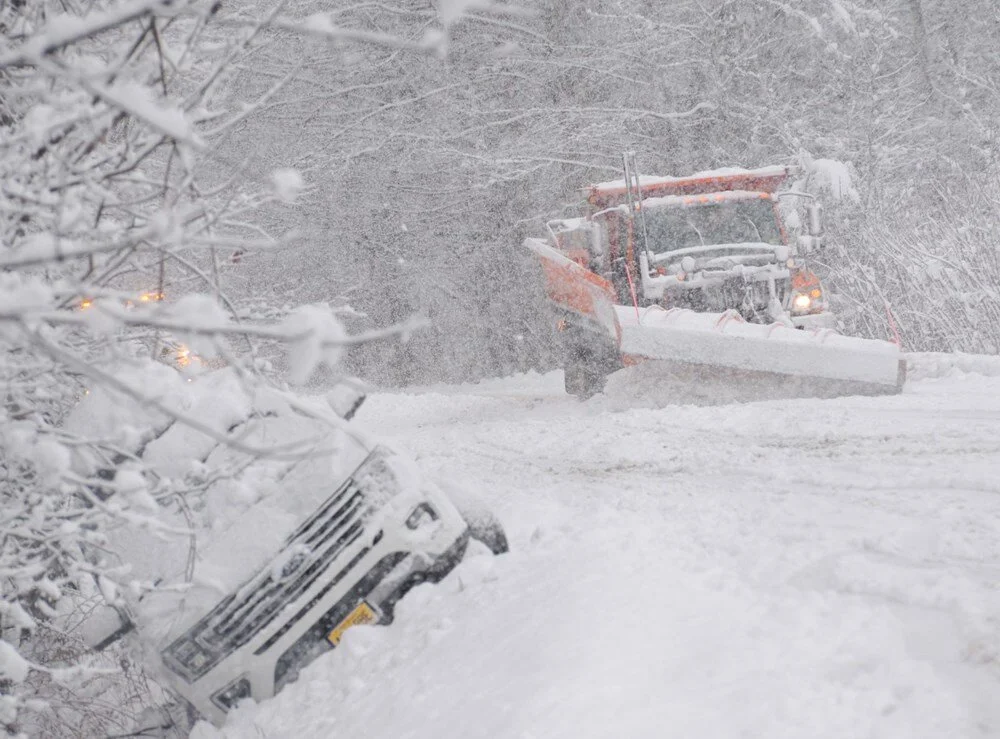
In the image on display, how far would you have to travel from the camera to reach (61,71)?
160 cm

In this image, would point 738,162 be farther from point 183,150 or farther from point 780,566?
point 183,150

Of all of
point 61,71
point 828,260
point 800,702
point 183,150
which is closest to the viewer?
point 61,71

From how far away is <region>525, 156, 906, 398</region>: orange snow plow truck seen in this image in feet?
29.7

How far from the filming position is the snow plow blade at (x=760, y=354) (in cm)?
880

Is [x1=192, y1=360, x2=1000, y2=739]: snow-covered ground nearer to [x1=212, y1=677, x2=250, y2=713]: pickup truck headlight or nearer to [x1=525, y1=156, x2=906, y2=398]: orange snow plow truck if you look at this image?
[x1=212, y1=677, x2=250, y2=713]: pickup truck headlight

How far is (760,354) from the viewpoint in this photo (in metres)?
9.12

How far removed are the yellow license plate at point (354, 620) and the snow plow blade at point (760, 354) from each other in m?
5.19

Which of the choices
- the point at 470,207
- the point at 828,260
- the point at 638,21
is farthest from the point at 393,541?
the point at 638,21

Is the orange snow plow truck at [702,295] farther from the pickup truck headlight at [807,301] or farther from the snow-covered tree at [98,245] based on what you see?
the snow-covered tree at [98,245]

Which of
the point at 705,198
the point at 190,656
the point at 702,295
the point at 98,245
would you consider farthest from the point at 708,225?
the point at 98,245

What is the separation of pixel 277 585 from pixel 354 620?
43 centimetres

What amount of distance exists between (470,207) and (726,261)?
906cm

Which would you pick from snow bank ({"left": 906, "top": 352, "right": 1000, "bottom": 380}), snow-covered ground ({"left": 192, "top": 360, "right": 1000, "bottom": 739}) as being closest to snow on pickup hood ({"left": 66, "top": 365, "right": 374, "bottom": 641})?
snow-covered ground ({"left": 192, "top": 360, "right": 1000, "bottom": 739})

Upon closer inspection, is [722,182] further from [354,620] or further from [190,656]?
[190,656]
